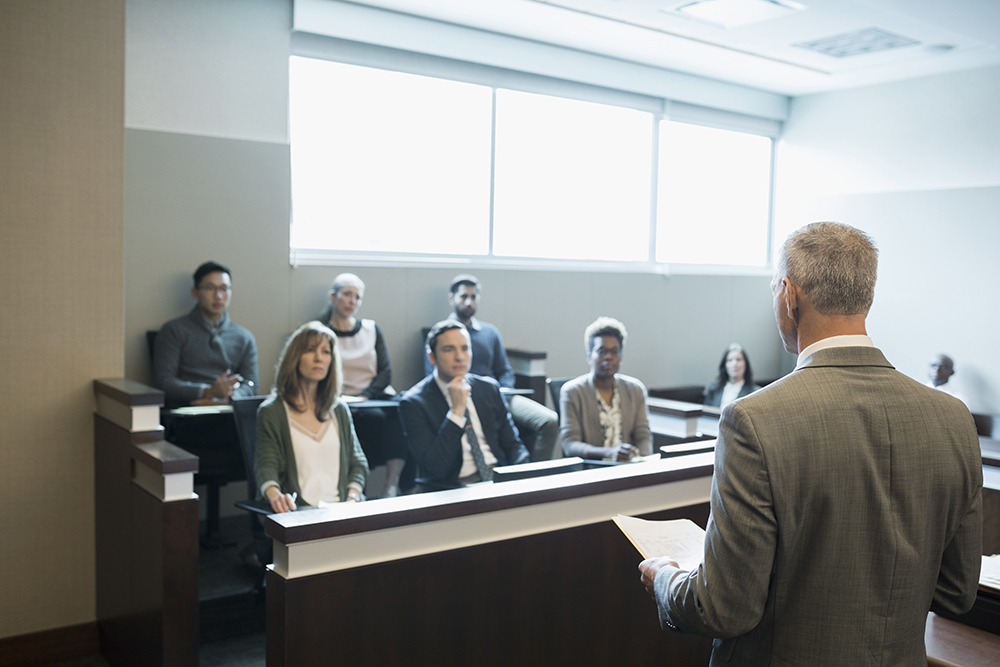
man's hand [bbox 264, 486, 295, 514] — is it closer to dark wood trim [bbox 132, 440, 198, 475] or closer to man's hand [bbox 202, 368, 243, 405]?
dark wood trim [bbox 132, 440, 198, 475]

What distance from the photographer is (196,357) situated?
4.61 meters

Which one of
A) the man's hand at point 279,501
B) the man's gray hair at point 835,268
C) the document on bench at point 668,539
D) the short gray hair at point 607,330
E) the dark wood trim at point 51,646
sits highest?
the man's gray hair at point 835,268

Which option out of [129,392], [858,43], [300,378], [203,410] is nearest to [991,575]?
[300,378]

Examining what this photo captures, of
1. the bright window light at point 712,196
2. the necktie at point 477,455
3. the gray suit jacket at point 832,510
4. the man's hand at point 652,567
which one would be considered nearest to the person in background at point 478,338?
the necktie at point 477,455

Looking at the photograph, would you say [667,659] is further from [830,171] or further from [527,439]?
[830,171]

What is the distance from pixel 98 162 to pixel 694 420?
3.25m

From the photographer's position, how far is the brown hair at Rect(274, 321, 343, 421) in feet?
10.7

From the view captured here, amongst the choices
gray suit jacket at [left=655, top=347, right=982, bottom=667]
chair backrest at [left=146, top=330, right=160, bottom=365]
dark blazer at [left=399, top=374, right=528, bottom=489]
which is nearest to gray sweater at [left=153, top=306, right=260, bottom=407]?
chair backrest at [left=146, top=330, right=160, bottom=365]

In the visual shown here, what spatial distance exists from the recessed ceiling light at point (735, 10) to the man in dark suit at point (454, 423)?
302 centimetres

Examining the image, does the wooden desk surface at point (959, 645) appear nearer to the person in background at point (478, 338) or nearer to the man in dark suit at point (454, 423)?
the man in dark suit at point (454, 423)

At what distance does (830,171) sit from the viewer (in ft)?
26.1

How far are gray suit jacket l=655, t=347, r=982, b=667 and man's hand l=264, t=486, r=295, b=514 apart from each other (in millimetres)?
1912

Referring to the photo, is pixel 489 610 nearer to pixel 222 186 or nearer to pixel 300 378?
pixel 300 378

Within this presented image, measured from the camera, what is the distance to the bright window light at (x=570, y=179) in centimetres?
649
